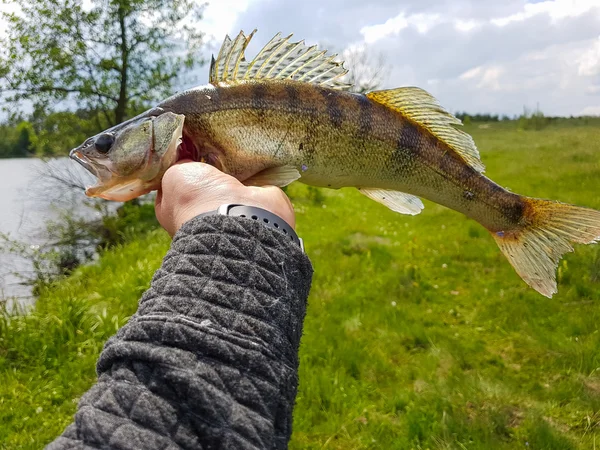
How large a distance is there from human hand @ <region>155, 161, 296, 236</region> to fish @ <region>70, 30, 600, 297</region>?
0.54 m

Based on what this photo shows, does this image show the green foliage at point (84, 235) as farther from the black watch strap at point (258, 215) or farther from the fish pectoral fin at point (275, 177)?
the black watch strap at point (258, 215)

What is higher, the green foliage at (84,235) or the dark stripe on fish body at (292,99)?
the dark stripe on fish body at (292,99)

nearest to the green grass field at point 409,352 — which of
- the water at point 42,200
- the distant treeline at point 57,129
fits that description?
the water at point 42,200

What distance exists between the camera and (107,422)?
44.4 inches

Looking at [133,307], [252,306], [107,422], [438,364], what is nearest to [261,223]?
[252,306]

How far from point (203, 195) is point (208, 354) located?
89 cm

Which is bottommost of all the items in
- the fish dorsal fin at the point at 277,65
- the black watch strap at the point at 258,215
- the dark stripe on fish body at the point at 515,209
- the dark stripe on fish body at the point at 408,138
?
the dark stripe on fish body at the point at 515,209

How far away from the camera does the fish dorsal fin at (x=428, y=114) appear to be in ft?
9.84

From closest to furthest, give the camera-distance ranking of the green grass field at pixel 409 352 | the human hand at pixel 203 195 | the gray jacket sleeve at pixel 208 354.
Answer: the gray jacket sleeve at pixel 208 354, the human hand at pixel 203 195, the green grass field at pixel 409 352

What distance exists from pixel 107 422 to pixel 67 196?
1771 cm

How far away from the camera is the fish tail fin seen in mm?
2811

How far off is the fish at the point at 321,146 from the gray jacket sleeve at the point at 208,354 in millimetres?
1282

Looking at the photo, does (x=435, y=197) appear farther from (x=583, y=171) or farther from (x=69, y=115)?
(x=69, y=115)

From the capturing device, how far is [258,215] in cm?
168
